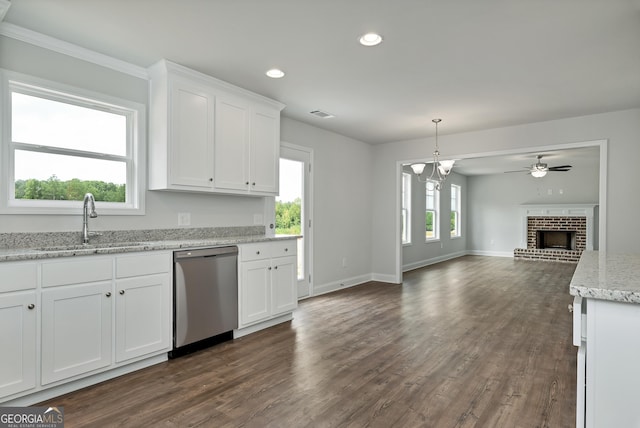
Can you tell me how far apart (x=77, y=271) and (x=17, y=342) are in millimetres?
488

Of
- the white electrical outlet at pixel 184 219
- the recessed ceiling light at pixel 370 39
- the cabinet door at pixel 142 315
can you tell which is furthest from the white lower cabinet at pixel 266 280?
the recessed ceiling light at pixel 370 39

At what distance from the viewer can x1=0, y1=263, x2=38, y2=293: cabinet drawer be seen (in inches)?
81.8

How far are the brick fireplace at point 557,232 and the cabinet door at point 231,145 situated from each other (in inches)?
346

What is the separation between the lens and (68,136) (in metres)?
2.89

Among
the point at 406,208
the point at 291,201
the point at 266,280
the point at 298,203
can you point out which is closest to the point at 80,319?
the point at 266,280

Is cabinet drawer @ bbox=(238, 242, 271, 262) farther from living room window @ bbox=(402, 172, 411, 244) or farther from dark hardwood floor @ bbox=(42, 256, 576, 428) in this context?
living room window @ bbox=(402, 172, 411, 244)

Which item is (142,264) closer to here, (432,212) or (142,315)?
(142,315)

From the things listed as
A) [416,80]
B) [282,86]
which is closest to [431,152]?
[416,80]

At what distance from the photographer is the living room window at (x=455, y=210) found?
1034 centimetres

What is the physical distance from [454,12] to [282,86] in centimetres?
185

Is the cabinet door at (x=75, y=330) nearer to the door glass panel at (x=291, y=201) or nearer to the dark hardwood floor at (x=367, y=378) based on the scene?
the dark hardwood floor at (x=367, y=378)

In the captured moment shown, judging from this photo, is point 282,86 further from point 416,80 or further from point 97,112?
point 97,112

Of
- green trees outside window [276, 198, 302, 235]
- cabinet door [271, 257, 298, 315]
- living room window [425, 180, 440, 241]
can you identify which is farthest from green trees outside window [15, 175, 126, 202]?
living room window [425, 180, 440, 241]

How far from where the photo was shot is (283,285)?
3910 mm
